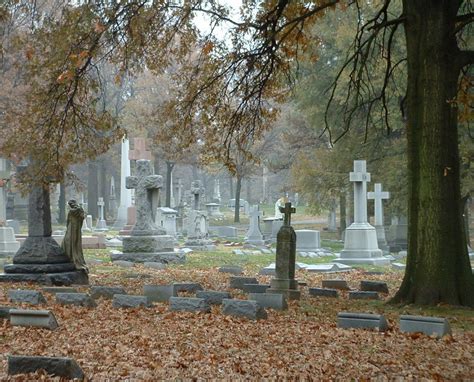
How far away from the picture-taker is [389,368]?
6621mm

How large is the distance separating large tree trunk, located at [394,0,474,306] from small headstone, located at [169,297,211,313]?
316cm

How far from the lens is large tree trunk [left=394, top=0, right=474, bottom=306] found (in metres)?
11.4

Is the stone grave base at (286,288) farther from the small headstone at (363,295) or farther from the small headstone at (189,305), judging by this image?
the small headstone at (189,305)

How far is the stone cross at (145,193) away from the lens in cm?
2291

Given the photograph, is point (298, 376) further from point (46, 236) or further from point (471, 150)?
point (471, 150)

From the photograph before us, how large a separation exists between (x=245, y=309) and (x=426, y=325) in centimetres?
249

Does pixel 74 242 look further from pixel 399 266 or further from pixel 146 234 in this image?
pixel 399 266

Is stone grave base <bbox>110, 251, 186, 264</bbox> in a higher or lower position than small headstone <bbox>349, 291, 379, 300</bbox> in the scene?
higher

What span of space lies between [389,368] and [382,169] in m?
23.6

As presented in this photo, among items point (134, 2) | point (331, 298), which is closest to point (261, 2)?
point (134, 2)

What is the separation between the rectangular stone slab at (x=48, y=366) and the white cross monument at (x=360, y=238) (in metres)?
17.5

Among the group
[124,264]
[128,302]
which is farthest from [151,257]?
[128,302]

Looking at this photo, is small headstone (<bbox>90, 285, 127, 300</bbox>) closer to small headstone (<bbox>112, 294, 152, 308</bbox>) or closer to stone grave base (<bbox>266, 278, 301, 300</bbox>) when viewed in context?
small headstone (<bbox>112, 294, 152, 308</bbox>)

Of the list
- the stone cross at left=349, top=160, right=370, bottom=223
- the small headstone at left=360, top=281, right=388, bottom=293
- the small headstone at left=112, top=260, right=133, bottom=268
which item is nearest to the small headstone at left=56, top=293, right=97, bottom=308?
the small headstone at left=360, top=281, right=388, bottom=293
